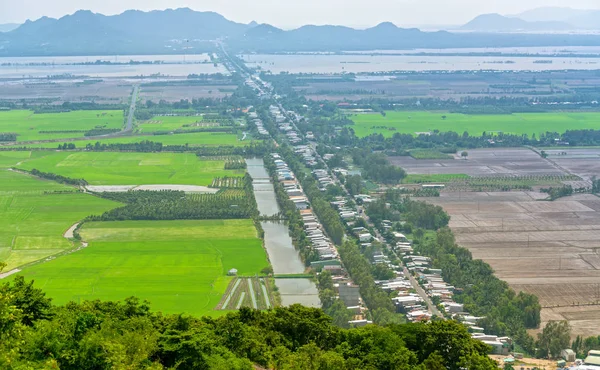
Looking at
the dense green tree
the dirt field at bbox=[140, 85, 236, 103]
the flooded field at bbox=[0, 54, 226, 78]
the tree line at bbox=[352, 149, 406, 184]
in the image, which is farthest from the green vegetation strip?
the flooded field at bbox=[0, 54, 226, 78]

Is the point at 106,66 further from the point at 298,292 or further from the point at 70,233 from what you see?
the point at 298,292

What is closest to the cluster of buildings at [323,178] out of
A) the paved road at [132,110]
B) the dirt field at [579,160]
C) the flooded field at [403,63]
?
the dirt field at [579,160]

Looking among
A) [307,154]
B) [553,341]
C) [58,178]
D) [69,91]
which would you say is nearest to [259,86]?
[69,91]

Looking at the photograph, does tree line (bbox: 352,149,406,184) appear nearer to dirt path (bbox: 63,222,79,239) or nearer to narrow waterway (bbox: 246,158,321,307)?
narrow waterway (bbox: 246,158,321,307)

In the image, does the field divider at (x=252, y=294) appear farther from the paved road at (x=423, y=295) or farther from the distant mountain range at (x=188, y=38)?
the distant mountain range at (x=188, y=38)

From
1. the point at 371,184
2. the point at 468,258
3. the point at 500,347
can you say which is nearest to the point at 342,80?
the point at 371,184
